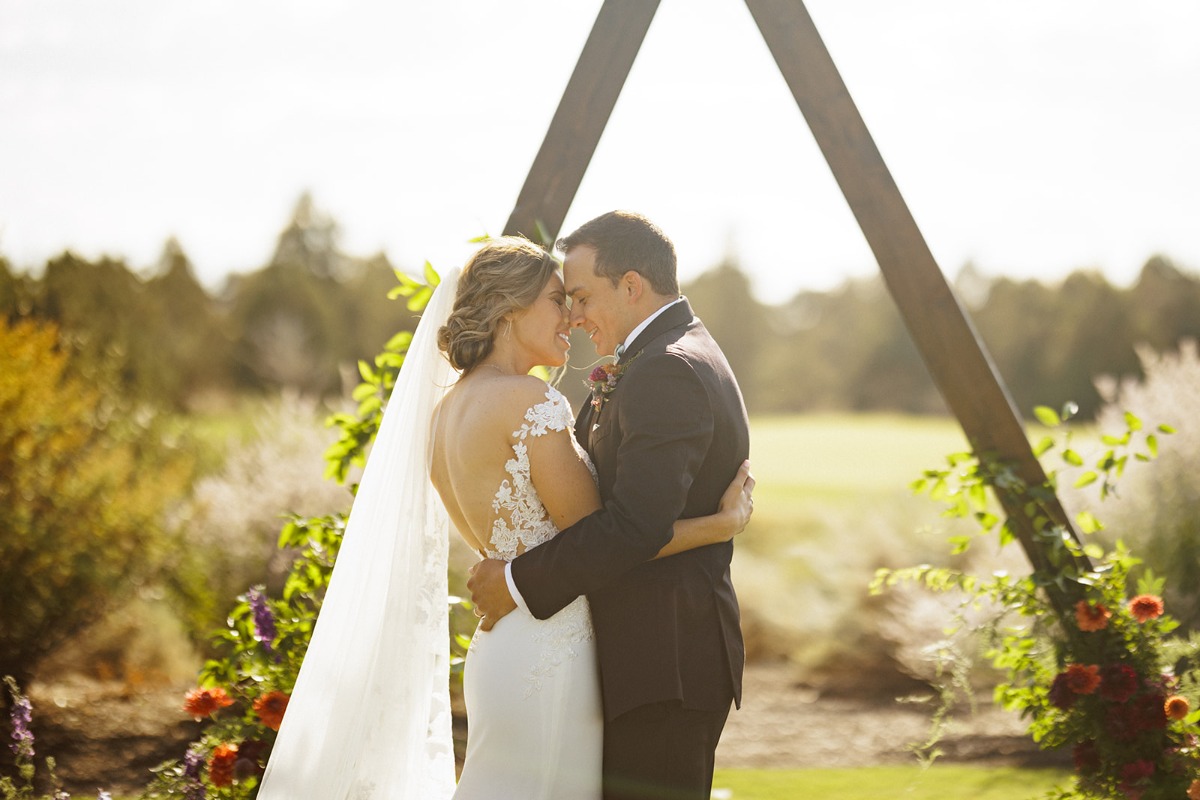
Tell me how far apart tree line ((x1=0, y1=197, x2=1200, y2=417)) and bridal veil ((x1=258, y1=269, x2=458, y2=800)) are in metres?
12.9

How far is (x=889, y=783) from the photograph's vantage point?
5414 millimetres

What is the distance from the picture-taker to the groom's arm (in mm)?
2582

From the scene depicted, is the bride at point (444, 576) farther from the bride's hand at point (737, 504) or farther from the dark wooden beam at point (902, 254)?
the dark wooden beam at point (902, 254)

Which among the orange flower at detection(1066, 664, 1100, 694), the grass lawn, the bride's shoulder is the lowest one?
the grass lawn

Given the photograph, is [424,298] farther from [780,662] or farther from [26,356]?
[780,662]

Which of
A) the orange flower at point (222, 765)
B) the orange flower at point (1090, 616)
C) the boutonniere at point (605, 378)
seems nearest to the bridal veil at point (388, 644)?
the orange flower at point (222, 765)

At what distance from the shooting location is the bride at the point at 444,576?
2.75 metres

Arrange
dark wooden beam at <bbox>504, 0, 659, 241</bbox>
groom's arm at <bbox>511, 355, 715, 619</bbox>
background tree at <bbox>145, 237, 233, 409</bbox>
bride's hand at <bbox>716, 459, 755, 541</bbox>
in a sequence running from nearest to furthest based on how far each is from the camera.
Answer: groom's arm at <bbox>511, 355, 715, 619</bbox>
bride's hand at <bbox>716, 459, 755, 541</bbox>
dark wooden beam at <bbox>504, 0, 659, 241</bbox>
background tree at <bbox>145, 237, 233, 409</bbox>

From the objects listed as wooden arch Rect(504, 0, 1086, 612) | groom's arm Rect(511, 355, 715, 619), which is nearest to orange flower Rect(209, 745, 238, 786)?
groom's arm Rect(511, 355, 715, 619)

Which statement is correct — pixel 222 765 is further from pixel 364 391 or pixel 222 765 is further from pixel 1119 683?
pixel 1119 683

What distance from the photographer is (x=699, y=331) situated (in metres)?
2.98

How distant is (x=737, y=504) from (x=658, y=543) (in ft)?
1.23

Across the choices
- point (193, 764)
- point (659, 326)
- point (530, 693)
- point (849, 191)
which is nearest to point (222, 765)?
point (193, 764)

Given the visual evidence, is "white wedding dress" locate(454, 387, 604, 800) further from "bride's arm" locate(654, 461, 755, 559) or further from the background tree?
the background tree
